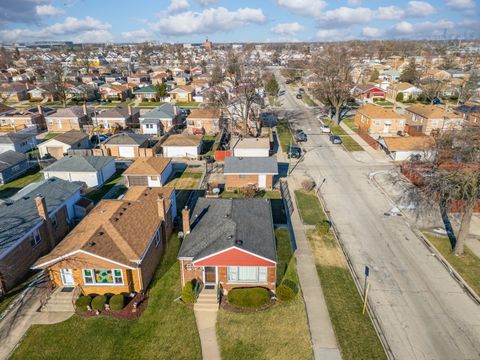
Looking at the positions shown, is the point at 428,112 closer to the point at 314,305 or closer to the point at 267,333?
the point at 314,305

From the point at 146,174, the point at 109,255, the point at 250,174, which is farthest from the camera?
the point at 146,174

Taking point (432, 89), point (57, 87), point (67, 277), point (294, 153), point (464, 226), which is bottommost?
point (294, 153)

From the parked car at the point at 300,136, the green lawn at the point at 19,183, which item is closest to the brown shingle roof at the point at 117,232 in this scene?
the green lawn at the point at 19,183

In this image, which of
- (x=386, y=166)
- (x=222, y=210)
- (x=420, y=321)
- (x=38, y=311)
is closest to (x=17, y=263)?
(x=38, y=311)

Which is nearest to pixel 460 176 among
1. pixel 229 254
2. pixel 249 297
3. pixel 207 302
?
pixel 249 297

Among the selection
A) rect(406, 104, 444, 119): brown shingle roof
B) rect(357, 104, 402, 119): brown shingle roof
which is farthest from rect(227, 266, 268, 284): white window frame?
rect(406, 104, 444, 119): brown shingle roof

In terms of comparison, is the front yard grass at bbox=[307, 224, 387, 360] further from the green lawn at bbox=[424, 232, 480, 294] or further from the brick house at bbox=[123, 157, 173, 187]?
the brick house at bbox=[123, 157, 173, 187]
